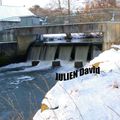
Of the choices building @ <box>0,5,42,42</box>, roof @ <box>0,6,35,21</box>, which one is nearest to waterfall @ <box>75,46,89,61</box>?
building @ <box>0,5,42,42</box>

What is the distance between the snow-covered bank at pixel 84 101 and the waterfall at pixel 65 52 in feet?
79.5

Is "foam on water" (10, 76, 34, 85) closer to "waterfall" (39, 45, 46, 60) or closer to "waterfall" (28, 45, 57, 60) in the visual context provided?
"waterfall" (28, 45, 57, 60)

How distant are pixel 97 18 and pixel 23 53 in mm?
7463

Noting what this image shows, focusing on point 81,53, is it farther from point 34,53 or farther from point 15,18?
point 15,18

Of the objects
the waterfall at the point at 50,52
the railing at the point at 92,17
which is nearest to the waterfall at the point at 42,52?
the waterfall at the point at 50,52

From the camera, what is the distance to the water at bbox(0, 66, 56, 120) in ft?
45.9

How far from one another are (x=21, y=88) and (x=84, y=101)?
15729 mm

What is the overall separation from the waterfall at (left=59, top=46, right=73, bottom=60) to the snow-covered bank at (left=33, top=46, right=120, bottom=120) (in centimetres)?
2423

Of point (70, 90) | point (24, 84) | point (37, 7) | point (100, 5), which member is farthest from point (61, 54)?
point (37, 7)

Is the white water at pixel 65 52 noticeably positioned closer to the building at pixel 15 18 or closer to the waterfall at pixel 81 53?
the waterfall at pixel 81 53

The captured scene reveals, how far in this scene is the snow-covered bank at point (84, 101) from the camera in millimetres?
4082

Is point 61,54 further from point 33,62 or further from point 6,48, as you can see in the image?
point 6,48

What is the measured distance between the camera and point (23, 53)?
108 ft

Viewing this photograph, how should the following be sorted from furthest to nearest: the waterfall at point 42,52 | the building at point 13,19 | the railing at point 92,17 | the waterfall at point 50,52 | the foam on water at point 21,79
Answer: the building at point 13,19
the waterfall at point 42,52
the waterfall at point 50,52
the railing at point 92,17
the foam on water at point 21,79
